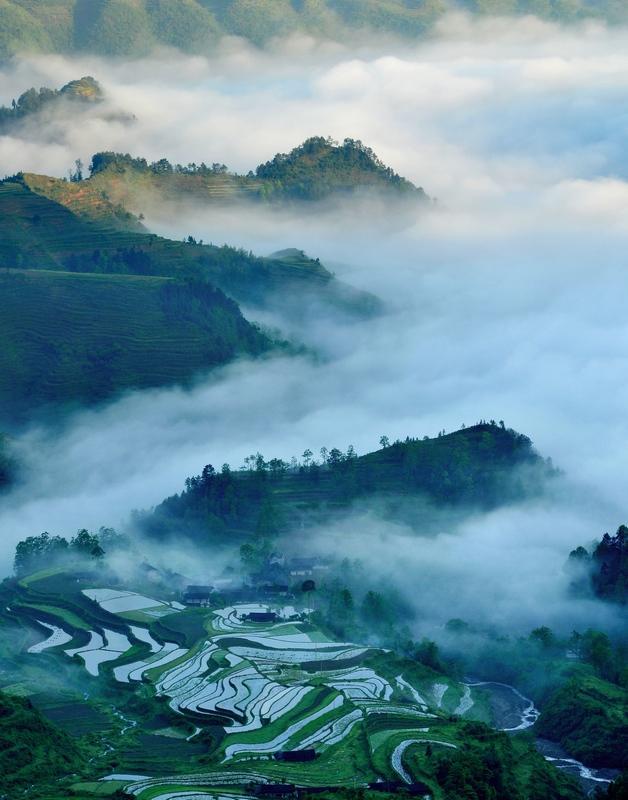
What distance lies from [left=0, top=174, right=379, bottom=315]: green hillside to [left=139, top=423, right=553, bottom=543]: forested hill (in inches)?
1645

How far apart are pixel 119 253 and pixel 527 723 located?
268ft

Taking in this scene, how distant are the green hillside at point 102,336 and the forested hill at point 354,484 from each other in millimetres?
21676

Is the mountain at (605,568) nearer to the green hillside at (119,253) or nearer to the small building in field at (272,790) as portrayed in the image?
the small building in field at (272,790)

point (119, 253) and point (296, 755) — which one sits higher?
point (119, 253)

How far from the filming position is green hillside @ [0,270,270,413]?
130m

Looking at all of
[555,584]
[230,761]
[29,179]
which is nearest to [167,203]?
[29,179]

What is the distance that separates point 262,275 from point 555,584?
7077 centimetres

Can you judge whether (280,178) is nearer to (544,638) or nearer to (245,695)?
(544,638)

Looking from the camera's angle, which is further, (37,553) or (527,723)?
(37,553)

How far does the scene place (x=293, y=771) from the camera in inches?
2406

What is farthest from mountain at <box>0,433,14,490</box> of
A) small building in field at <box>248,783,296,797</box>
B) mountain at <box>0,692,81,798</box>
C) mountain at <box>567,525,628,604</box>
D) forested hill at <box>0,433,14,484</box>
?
small building in field at <box>248,783,296,797</box>

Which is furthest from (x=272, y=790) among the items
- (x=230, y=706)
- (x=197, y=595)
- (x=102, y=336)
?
(x=102, y=336)

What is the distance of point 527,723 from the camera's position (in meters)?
77.8

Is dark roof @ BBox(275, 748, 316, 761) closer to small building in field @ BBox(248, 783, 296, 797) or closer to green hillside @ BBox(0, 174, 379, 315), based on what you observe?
small building in field @ BBox(248, 783, 296, 797)
